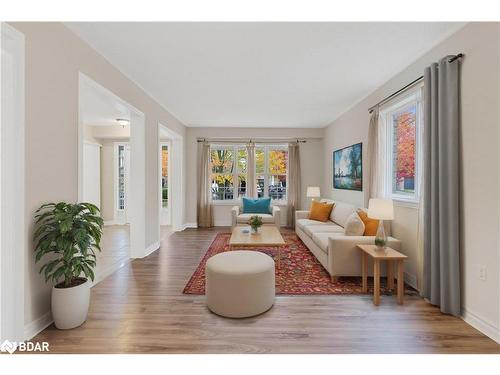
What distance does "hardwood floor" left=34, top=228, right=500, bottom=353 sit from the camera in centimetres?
186

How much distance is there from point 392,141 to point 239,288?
119 inches

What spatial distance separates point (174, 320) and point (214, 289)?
16.7 inches

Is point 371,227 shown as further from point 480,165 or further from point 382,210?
point 480,165

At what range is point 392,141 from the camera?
3.65 m

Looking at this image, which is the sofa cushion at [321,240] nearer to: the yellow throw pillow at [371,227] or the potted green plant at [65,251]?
the yellow throw pillow at [371,227]

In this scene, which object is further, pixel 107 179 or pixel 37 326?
pixel 107 179

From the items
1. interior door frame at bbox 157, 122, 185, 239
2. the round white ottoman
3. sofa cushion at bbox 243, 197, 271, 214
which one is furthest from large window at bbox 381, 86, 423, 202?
interior door frame at bbox 157, 122, 185, 239

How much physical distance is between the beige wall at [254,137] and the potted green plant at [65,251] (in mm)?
4517

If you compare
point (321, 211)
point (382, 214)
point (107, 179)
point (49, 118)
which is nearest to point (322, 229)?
point (321, 211)

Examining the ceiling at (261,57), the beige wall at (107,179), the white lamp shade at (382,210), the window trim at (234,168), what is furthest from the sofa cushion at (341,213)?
the beige wall at (107,179)
